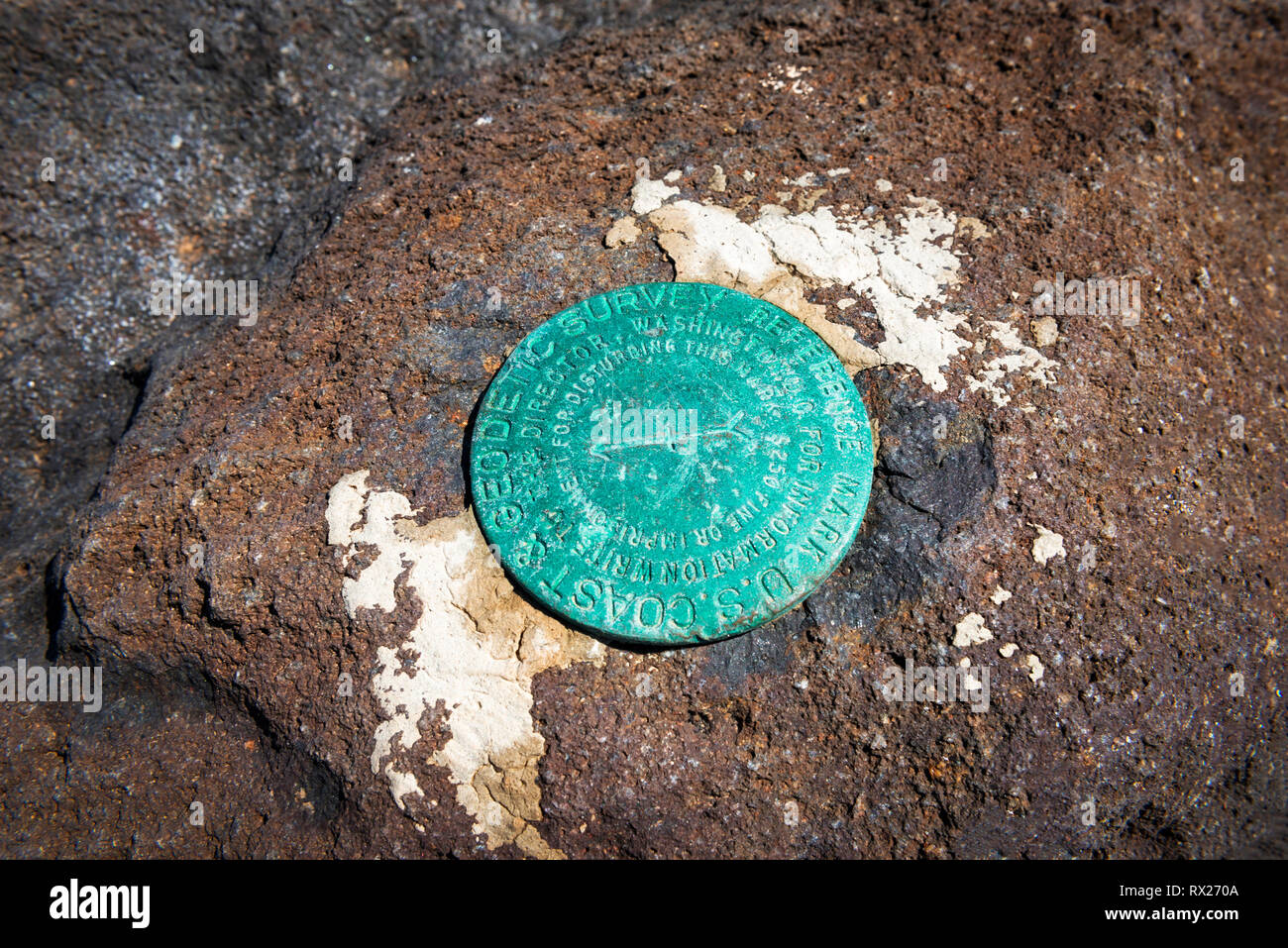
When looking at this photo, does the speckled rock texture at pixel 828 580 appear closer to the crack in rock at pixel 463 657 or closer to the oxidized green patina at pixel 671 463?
the crack in rock at pixel 463 657

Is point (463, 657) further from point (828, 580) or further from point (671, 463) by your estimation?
point (828, 580)

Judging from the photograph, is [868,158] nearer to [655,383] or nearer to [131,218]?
[655,383]

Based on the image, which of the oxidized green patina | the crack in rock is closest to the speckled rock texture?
the crack in rock

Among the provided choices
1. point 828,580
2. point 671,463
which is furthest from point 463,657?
point 828,580

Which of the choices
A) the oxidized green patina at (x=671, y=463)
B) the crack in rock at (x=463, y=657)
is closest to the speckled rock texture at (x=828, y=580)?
the crack in rock at (x=463, y=657)

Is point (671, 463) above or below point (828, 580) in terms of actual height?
above
